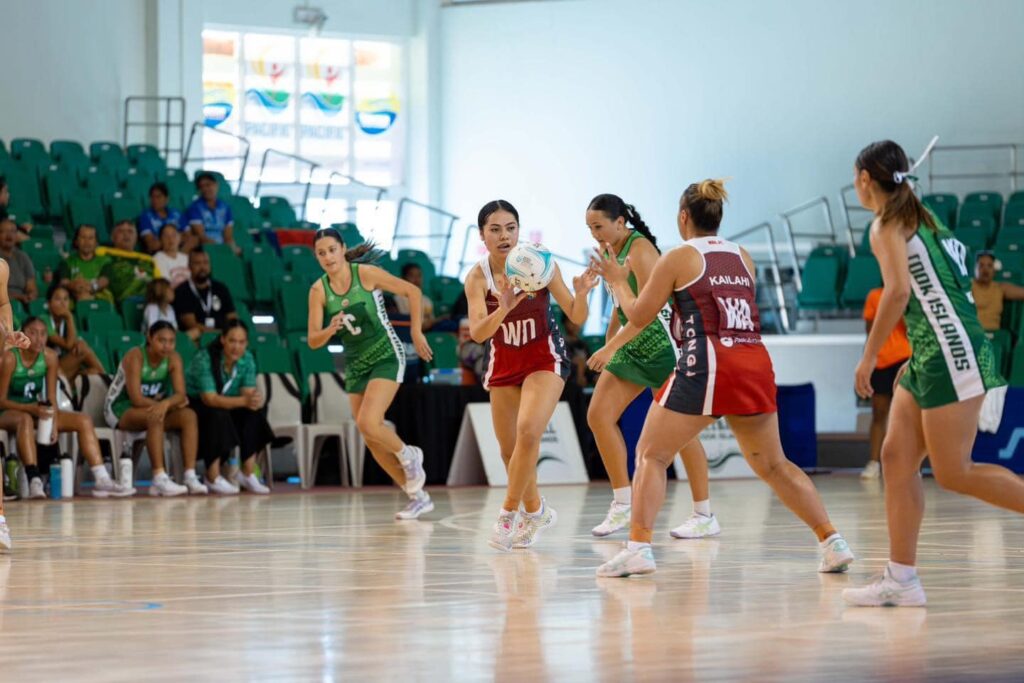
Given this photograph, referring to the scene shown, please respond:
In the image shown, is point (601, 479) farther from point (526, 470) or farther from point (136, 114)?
point (136, 114)

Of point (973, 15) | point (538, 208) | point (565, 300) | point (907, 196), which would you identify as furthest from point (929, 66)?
point (907, 196)

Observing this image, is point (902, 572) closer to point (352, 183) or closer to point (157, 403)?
point (157, 403)

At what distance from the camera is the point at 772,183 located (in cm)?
2164

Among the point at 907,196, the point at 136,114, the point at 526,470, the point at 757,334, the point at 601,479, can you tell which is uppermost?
the point at 136,114

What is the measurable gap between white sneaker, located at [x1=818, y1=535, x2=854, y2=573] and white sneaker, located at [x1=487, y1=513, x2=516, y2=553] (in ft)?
5.15

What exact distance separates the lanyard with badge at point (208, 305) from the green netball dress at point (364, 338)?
4.96 meters

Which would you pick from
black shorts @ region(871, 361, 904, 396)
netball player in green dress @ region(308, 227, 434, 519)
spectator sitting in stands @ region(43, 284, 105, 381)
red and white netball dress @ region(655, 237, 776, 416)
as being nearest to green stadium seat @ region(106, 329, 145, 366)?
spectator sitting in stands @ region(43, 284, 105, 381)

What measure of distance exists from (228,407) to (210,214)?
13.6ft

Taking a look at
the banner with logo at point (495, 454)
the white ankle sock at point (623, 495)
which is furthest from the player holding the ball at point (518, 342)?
the banner with logo at point (495, 454)

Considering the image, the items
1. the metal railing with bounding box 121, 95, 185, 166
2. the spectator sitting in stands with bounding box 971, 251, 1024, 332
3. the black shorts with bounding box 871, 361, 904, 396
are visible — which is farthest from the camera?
the metal railing with bounding box 121, 95, 185, 166

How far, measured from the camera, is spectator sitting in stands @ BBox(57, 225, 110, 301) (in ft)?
46.1

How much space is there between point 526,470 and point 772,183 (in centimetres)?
→ 1519

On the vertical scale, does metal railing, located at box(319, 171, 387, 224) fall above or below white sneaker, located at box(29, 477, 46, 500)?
above

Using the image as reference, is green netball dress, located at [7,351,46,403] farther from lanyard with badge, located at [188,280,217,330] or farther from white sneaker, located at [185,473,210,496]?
lanyard with badge, located at [188,280,217,330]
